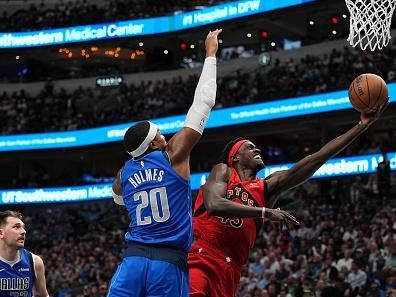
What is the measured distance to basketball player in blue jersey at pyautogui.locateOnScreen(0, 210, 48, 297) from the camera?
20.7 ft

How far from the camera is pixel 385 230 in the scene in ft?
51.4

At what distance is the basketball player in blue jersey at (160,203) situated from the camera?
4.80 m

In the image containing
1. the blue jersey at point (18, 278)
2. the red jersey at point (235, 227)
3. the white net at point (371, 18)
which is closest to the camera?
the red jersey at point (235, 227)

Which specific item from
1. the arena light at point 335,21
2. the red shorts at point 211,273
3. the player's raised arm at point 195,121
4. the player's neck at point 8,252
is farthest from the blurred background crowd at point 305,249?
the arena light at point 335,21

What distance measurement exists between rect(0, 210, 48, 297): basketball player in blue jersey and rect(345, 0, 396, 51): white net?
14.0 feet

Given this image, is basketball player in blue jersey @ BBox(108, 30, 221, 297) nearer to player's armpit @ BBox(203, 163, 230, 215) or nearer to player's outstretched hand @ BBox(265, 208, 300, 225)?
player's armpit @ BBox(203, 163, 230, 215)

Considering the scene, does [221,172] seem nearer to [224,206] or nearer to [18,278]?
[224,206]

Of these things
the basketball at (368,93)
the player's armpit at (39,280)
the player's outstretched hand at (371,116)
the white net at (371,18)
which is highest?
the white net at (371,18)

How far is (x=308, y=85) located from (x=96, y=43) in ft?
41.0

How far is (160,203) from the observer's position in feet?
16.2

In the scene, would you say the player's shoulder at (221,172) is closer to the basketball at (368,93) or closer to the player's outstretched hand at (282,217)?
the player's outstretched hand at (282,217)

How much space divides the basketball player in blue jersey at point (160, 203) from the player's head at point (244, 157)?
1152mm

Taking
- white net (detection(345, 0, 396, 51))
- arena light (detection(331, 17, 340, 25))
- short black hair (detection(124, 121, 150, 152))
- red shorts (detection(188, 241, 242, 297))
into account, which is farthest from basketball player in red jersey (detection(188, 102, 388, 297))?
arena light (detection(331, 17, 340, 25))

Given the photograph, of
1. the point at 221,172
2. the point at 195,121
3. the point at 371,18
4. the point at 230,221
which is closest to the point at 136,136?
the point at 195,121
